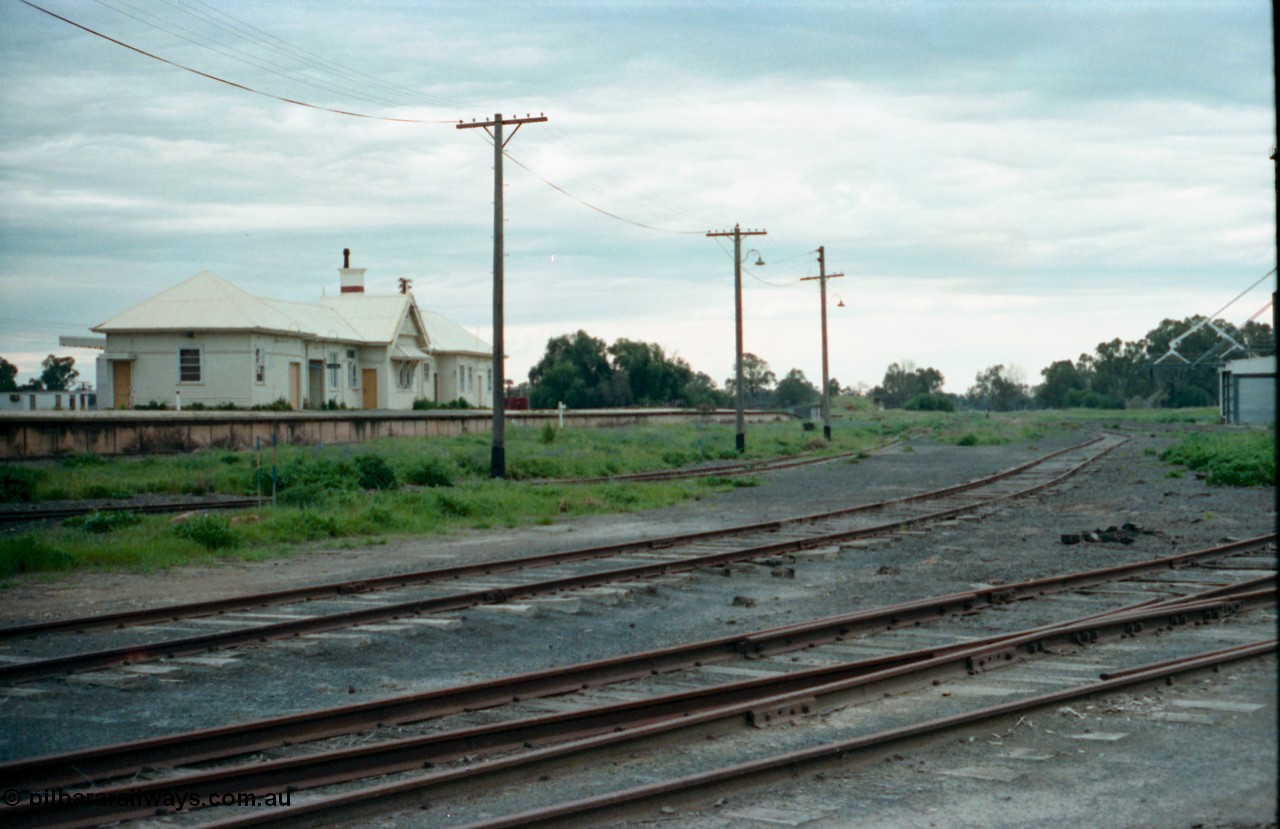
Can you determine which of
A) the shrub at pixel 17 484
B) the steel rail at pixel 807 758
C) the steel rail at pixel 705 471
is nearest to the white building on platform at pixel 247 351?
the steel rail at pixel 705 471

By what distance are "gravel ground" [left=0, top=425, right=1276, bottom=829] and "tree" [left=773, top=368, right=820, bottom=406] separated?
453ft

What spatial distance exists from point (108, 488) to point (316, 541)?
7.76 m

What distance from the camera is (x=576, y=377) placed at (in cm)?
9962

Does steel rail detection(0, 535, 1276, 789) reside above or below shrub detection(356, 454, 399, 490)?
below

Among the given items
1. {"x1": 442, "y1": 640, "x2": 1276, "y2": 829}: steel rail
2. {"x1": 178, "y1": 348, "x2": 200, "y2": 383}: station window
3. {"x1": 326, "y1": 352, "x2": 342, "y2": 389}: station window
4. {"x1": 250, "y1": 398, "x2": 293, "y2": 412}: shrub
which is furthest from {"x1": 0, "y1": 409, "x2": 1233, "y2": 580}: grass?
{"x1": 326, "y1": 352, "x2": 342, "y2": 389}: station window

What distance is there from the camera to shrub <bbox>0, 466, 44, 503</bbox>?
23.1 metres

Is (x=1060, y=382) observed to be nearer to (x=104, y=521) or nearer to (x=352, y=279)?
(x=352, y=279)

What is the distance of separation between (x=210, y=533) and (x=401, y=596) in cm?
615

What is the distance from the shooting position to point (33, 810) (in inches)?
214

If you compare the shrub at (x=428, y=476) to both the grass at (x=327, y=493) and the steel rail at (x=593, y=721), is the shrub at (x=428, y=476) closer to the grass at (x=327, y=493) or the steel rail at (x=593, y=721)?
the grass at (x=327, y=493)

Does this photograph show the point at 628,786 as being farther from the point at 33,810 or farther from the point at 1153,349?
the point at 1153,349

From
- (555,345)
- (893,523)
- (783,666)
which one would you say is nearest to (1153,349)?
(555,345)

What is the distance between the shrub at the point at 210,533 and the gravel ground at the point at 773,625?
136 cm

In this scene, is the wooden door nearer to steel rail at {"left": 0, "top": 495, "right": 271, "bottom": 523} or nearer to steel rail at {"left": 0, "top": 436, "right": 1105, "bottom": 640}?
steel rail at {"left": 0, "top": 495, "right": 271, "bottom": 523}
